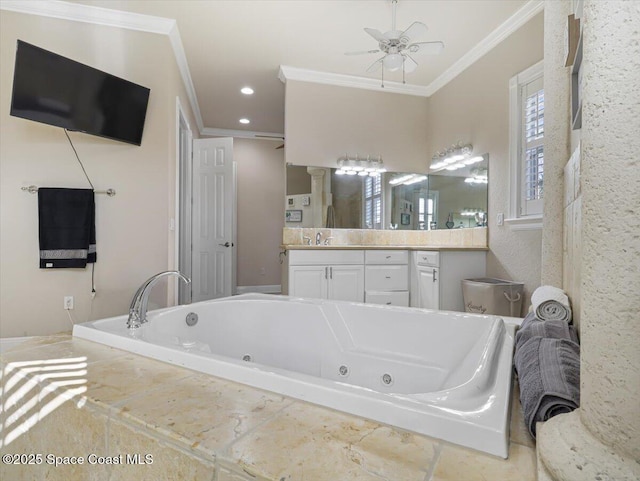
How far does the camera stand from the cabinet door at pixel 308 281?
10.5 feet

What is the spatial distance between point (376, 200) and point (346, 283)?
1.22 m

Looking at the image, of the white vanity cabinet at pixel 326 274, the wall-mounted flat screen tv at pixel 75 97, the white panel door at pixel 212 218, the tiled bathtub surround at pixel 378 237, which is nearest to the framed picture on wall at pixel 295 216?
the tiled bathtub surround at pixel 378 237

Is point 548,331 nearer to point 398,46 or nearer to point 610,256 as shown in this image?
point 610,256

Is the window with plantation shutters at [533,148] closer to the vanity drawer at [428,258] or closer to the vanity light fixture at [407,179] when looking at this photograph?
the vanity drawer at [428,258]

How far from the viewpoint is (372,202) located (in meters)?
4.05

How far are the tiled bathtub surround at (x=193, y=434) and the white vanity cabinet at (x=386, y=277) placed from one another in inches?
98.7

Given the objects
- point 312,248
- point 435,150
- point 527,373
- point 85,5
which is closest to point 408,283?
point 312,248

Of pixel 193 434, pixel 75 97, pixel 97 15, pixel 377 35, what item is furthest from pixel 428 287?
pixel 97 15

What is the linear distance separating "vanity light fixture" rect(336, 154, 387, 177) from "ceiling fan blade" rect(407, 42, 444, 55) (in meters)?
1.43

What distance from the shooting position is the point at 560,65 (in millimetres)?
1571

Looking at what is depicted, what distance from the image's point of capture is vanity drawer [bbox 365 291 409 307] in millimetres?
3372

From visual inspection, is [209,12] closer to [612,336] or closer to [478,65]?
[478,65]

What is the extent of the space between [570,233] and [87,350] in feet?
6.06

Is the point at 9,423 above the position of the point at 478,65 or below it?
below
